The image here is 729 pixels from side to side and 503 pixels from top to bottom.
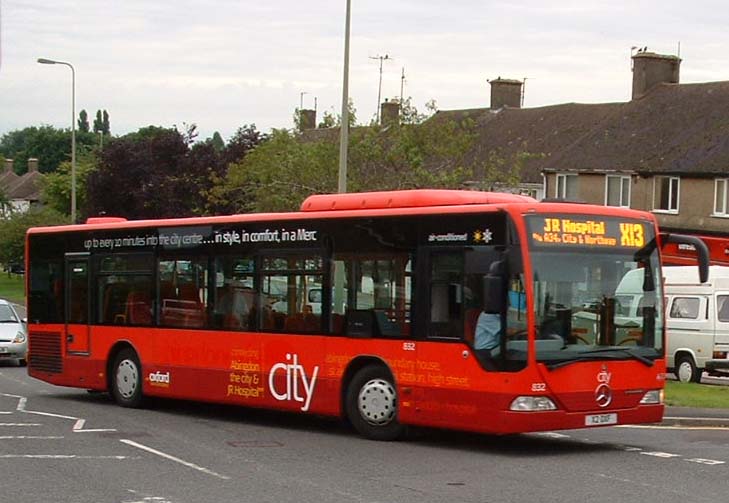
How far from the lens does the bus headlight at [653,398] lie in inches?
615

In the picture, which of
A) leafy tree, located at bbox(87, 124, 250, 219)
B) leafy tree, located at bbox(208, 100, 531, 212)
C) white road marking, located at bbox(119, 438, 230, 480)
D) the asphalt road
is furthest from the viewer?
leafy tree, located at bbox(87, 124, 250, 219)

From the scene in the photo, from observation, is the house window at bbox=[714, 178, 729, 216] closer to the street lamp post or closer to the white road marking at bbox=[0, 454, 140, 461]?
the street lamp post

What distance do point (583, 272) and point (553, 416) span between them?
1.63 metres

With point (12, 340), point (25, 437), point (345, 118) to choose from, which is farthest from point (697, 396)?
point (12, 340)

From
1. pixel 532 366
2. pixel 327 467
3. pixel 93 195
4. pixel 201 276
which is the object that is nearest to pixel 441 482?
pixel 327 467

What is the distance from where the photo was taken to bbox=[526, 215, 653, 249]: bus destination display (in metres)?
15.0

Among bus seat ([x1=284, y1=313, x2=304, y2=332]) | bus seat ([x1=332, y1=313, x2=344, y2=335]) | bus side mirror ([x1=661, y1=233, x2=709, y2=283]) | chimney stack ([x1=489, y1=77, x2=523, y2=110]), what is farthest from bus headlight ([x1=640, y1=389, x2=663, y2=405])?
chimney stack ([x1=489, y1=77, x2=523, y2=110])

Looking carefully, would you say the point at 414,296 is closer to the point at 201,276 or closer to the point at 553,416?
the point at 553,416

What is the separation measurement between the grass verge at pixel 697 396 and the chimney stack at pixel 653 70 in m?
34.4

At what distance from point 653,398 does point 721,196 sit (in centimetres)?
3518

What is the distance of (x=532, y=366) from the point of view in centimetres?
1467

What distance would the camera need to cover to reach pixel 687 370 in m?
30.8

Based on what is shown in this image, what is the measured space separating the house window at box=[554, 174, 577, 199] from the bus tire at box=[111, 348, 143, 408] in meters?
37.5

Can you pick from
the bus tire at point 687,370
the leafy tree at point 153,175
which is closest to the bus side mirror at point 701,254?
the bus tire at point 687,370
